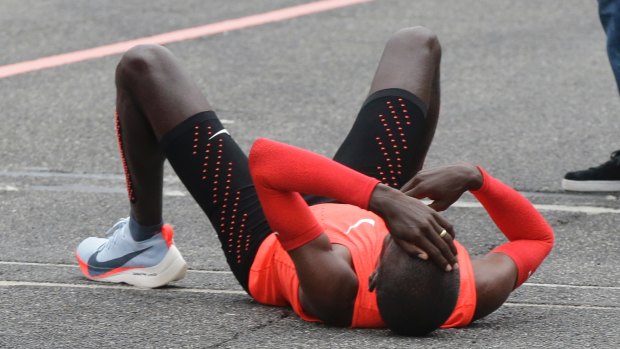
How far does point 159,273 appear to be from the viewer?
13.9 ft

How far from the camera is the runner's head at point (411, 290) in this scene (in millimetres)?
3336

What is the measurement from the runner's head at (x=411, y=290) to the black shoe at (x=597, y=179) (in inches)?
97.8

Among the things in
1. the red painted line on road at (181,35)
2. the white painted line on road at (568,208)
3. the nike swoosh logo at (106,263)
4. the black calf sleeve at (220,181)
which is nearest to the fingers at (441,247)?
the black calf sleeve at (220,181)

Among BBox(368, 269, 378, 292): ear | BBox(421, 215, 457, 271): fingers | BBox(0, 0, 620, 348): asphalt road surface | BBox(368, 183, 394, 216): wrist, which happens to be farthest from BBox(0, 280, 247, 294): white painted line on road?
BBox(421, 215, 457, 271): fingers

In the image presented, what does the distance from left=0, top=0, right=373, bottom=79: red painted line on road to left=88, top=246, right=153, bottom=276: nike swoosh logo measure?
11.5 ft

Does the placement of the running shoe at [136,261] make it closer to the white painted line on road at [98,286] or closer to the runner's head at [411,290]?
the white painted line on road at [98,286]

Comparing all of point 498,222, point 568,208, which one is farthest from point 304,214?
point 568,208

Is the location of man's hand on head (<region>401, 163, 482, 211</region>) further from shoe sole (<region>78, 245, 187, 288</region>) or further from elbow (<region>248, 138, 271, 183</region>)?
shoe sole (<region>78, 245, 187, 288</region>)

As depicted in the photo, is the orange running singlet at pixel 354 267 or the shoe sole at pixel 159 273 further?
the shoe sole at pixel 159 273

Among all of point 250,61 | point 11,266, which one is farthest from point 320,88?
point 11,266

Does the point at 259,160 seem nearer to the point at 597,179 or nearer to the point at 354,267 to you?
the point at 354,267

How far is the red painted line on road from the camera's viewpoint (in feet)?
25.6

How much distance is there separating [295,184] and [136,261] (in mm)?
979

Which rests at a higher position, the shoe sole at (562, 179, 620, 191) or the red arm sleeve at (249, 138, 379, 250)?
the red arm sleeve at (249, 138, 379, 250)
